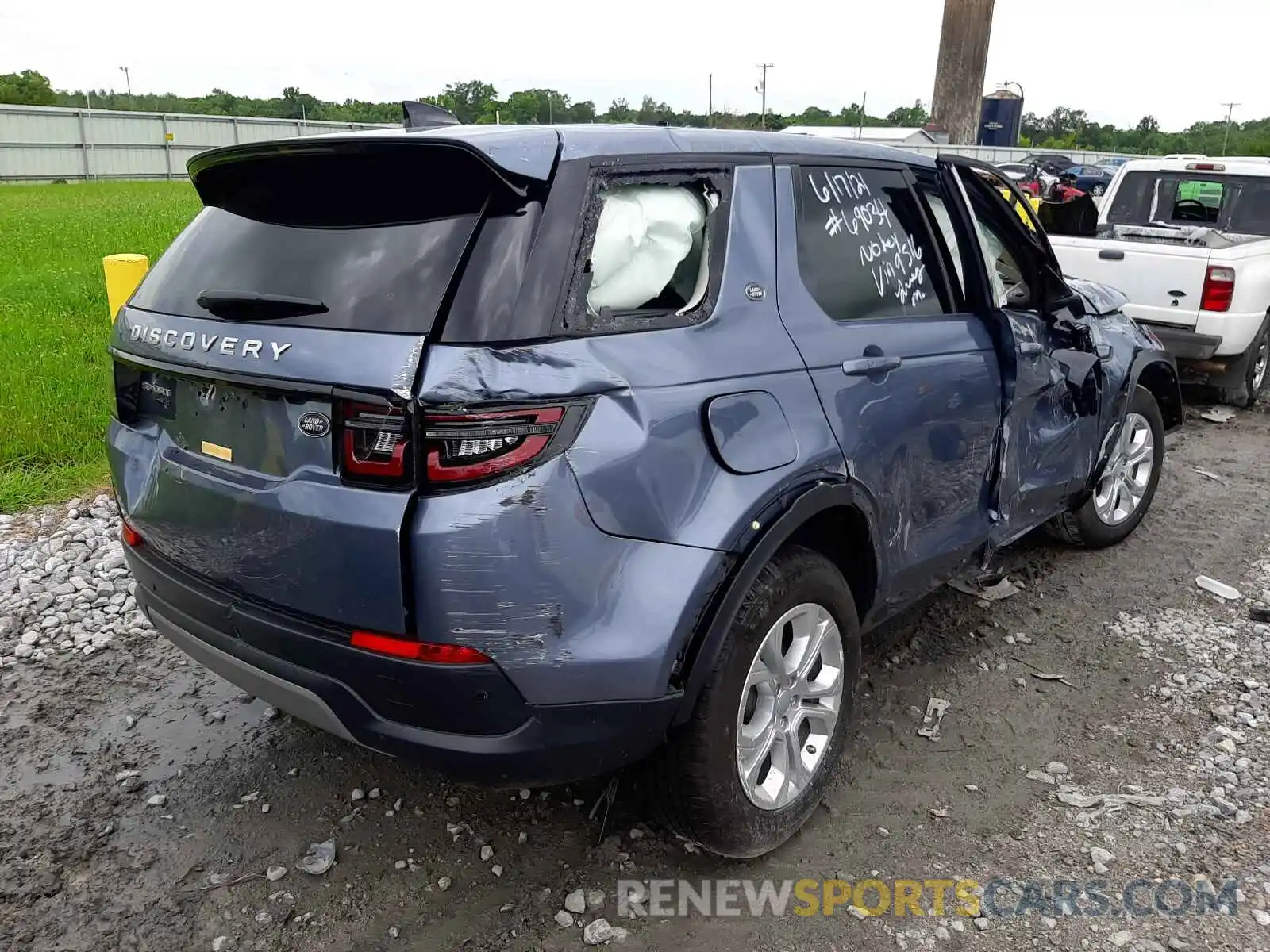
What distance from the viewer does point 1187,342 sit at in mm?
7160

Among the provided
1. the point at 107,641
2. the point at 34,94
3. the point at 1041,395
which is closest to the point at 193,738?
the point at 107,641

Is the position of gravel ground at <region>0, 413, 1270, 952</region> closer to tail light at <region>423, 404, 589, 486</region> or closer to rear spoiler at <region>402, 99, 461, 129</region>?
tail light at <region>423, 404, 589, 486</region>

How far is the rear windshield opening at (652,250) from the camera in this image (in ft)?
7.44

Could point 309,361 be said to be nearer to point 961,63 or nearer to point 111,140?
point 961,63

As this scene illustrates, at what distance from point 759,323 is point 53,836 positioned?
2.48m

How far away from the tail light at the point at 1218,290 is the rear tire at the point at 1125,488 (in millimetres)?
2496

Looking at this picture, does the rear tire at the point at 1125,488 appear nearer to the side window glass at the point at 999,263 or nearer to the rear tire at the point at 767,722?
the side window glass at the point at 999,263

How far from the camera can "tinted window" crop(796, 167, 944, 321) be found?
9.18ft

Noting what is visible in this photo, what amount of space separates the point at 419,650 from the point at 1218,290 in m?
6.95

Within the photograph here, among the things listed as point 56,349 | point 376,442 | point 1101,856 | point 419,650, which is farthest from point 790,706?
point 56,349

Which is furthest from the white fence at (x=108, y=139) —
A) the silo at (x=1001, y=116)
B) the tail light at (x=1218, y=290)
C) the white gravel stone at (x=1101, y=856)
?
the silo at (x=1001, y=116)

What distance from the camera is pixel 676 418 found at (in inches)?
87.1

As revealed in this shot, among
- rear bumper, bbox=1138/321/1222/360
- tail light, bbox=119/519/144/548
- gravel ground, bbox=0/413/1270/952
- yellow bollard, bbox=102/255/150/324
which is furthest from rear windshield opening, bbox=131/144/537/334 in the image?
rear bumper, bbox=1138/321/1222/360

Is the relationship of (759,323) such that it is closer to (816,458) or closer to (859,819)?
(816,458)
